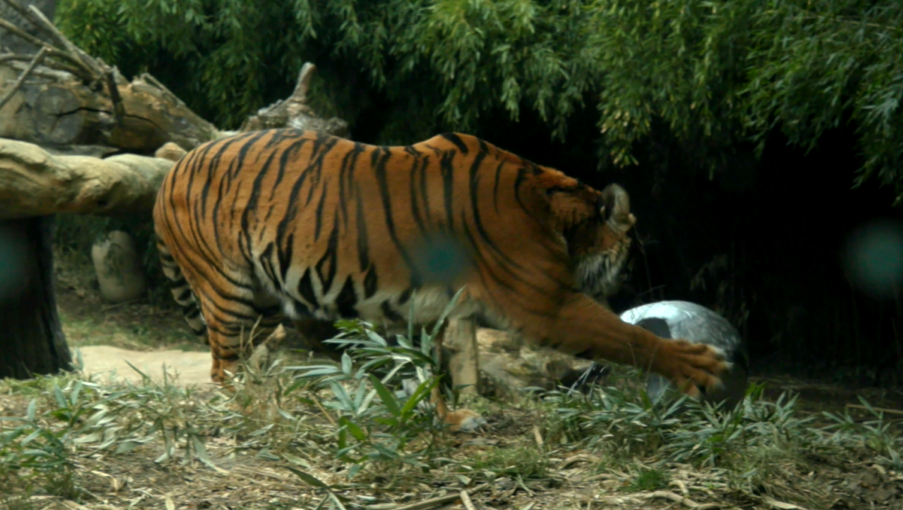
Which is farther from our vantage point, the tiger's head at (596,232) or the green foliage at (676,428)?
the tiger's head at (596,232)

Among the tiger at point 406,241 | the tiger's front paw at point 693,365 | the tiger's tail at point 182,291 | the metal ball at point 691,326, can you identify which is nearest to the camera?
the tiger's front paw at point 693,365

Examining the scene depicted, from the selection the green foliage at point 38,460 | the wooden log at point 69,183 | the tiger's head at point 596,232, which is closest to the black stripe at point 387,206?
the tiger's head at point 596,232

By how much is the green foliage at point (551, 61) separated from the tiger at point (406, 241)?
57.0 inches

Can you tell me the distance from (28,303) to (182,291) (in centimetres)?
139

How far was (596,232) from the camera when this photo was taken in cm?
388

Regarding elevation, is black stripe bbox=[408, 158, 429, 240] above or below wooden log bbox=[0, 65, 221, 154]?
below

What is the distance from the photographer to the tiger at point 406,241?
366 cm

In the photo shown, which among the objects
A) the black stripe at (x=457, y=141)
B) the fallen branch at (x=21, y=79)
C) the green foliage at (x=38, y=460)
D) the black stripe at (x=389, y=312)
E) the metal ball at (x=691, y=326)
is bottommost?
the metal ball at (x=691, y=326)

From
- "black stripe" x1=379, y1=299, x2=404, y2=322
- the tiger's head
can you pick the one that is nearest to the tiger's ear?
the tiger's head

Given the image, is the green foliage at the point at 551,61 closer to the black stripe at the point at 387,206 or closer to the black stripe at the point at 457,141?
the black stripe at the point at 457,141

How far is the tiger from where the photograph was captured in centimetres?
366

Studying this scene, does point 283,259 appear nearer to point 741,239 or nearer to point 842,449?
point 842,449

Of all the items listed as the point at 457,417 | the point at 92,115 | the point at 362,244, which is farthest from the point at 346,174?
the point at 92,115

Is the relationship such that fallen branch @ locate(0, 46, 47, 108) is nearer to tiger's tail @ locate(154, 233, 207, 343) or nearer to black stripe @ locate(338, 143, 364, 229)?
tiger's tail @ locate(154, 233, 207, 343)
